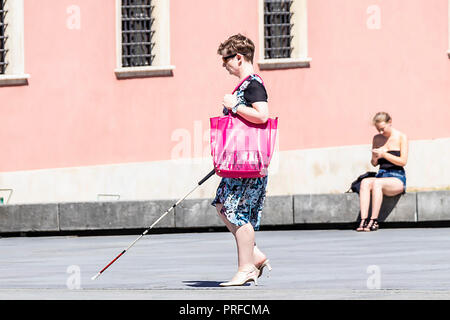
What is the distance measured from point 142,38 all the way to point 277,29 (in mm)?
2476

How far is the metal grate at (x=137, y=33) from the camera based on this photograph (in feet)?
96.8

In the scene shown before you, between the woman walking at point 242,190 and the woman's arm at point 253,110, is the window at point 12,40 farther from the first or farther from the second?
the woman's arm at point 253,110

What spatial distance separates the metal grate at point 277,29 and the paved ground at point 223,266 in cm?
938

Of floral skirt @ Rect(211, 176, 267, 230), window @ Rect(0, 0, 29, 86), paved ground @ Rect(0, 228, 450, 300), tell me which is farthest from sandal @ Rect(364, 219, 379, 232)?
window @ Rect(0, 0, 29, 86)

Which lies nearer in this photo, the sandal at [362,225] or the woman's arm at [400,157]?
the sandal at [362,225]

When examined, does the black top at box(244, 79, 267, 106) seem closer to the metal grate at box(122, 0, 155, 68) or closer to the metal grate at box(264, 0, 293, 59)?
the metal grate at box(122, 0, 155, 68)

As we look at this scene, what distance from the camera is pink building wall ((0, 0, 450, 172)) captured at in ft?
95.7

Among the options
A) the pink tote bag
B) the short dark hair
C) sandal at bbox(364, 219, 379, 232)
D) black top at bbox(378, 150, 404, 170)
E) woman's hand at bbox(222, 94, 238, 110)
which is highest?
the short dark hair

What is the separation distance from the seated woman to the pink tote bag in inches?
326

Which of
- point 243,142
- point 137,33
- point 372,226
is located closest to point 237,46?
point 243,142

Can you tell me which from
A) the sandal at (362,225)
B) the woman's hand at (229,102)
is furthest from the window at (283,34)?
the woman's hand at (229,102)

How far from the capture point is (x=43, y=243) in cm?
1983
